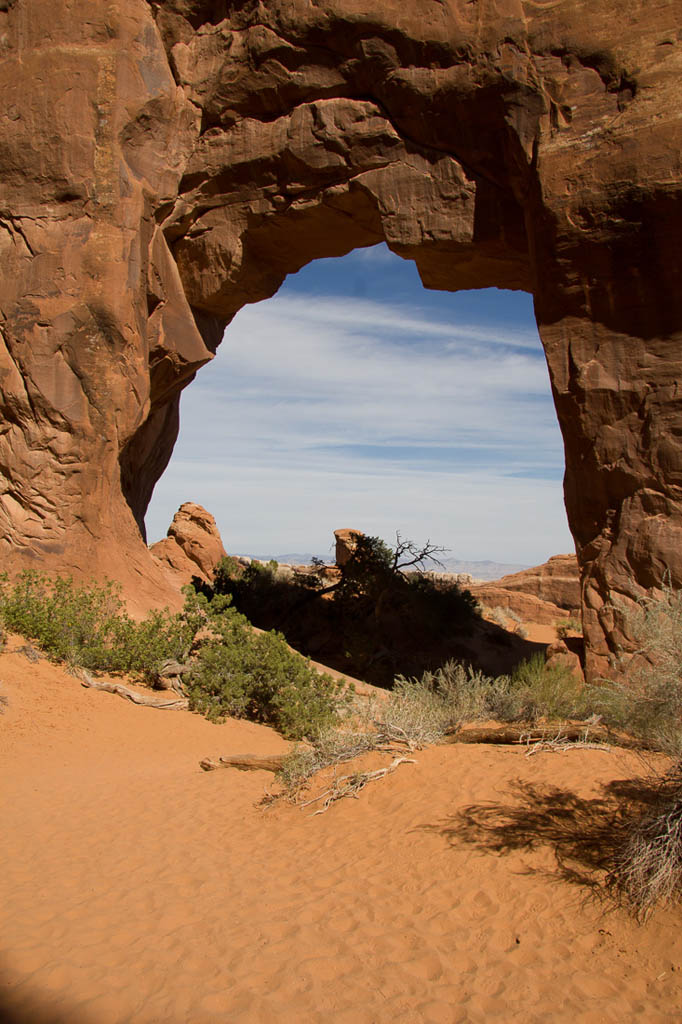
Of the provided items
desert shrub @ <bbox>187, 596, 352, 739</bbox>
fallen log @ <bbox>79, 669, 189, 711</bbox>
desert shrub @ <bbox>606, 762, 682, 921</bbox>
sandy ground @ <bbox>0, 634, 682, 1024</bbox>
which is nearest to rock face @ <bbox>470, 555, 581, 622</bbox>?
desert shrub @ <bbox>187, 596, 352, 739</bbox>

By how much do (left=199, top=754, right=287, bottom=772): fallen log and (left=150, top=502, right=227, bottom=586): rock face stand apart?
40.9 ft

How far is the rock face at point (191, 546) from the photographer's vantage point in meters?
21.0

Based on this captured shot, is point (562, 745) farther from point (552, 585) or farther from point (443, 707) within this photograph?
point (552, 585)

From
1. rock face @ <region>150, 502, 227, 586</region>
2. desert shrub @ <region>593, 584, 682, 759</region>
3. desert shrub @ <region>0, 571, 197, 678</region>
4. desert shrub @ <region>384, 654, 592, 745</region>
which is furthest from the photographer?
rock face @ <region>150, 502, 227, 586</region>

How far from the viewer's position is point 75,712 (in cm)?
934

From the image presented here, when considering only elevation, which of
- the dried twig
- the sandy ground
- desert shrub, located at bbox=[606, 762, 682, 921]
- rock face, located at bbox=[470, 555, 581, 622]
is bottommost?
the sandy ground

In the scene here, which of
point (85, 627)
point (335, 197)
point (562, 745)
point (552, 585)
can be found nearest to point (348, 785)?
point (562, 745)

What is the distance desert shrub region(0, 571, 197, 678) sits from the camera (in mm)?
Answer: 10578

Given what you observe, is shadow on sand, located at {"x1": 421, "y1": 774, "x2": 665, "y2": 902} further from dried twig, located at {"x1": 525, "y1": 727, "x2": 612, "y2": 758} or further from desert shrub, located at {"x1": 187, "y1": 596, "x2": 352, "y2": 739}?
desert shrub, located at {"x1": 187, "y1": 596, "x2": 352, "y2": 739}

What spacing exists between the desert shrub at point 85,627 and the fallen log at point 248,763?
10.6 ft

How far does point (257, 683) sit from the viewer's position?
10.7 meters

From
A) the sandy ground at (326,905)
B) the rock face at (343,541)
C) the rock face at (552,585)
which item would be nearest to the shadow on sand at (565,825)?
the sandy ground at (326,905)

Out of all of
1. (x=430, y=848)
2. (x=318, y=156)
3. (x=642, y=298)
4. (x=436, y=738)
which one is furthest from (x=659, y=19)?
(x=430, y=848)

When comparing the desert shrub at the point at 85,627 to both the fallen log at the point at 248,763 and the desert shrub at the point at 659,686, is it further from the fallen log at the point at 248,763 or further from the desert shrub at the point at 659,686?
the desert shrub at the point at 659,686
